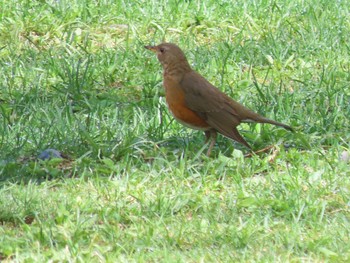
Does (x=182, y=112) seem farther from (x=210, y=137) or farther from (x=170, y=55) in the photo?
(x=170, y=55)

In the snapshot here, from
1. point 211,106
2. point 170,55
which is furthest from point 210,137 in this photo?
point 170,55

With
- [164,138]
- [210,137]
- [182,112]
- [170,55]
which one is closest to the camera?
[182,112]

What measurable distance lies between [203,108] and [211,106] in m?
0.07

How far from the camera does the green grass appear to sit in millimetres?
5473

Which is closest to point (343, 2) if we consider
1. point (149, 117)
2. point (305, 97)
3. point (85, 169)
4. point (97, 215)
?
point (305, 97)

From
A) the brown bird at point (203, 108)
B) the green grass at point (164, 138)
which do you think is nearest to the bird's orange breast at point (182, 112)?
the brown bird at point (203, 108)

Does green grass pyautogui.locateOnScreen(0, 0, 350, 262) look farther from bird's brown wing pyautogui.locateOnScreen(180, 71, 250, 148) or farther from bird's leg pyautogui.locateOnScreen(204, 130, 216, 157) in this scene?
bird's brown wing pyautogui.locateOnScreen(180, 71, 250, 148)

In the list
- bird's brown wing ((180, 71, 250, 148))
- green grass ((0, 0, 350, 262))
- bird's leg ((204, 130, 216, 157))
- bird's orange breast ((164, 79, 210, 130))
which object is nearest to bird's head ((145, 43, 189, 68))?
bird's brown wing ((180, 71, 250, 148))

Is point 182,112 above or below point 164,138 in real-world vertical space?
above

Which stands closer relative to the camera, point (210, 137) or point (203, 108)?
point (203, 108)

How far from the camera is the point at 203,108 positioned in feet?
Result: 23.1

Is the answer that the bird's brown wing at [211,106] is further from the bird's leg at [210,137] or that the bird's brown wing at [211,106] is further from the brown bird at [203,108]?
the bird's leg at [210,137]

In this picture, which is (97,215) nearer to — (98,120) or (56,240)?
(56,240)

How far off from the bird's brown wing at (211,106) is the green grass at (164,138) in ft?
0.59
